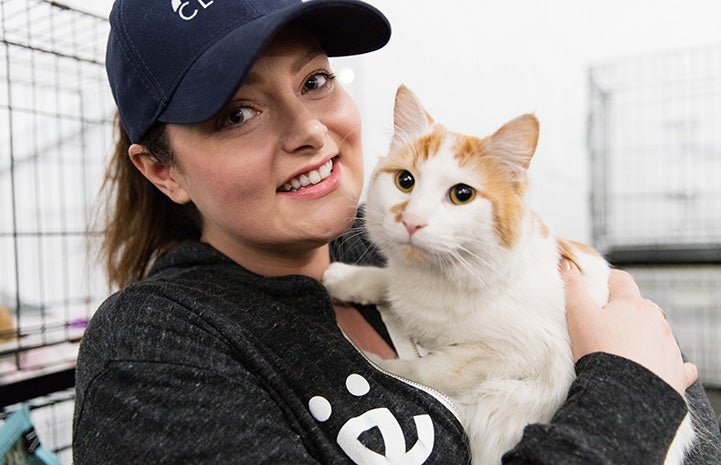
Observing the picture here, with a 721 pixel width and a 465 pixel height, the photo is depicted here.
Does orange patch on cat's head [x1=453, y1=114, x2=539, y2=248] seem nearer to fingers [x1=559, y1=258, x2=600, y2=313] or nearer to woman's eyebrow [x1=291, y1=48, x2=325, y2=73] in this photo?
fingers [x1=559, y1=258, x2=600, y2=313]

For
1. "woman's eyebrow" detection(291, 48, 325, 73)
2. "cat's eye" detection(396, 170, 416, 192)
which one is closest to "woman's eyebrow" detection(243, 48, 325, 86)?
"woman's eyebrow" detection(291, 48, 325, 73)

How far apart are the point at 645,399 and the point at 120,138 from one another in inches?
41.7

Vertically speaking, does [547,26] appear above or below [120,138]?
below

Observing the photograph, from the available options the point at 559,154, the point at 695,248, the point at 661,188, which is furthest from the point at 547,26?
the point at 695,248

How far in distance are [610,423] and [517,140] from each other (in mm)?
504

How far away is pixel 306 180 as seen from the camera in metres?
0.89

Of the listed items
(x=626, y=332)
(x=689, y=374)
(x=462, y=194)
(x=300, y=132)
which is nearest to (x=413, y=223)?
(x=462, y=194)

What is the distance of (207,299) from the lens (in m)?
0.83

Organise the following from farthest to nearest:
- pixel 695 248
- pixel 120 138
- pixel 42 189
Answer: pixel 695 248 < pixel 42 189 < pixel 120 138

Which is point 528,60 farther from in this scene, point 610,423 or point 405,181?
point 610,423

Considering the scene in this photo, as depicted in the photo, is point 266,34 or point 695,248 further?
point 695,248

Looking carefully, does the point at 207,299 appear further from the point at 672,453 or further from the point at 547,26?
the point at 547,26

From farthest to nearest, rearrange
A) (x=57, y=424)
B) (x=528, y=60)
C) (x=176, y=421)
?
(x=528, y=60) < (x=57, y=424) < (x=176, y=421)

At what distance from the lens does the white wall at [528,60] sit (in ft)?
7.84
